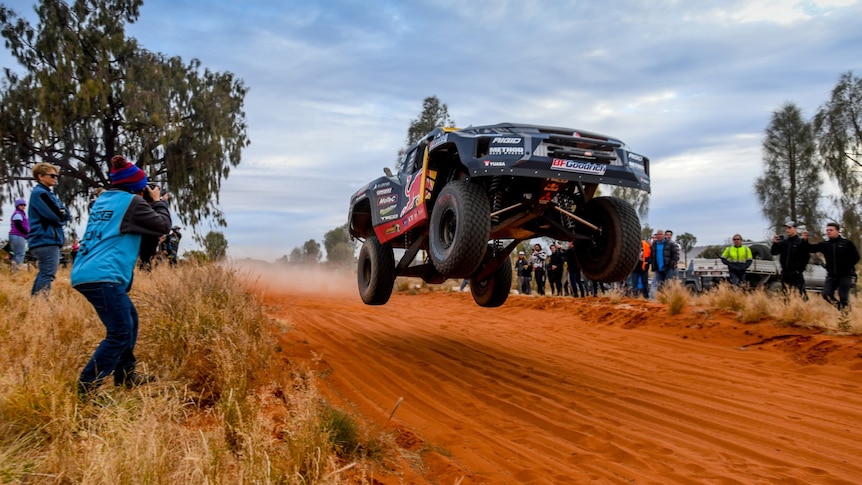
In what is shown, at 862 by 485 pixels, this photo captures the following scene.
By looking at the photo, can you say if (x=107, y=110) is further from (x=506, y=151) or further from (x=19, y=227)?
(x=506, y=151)

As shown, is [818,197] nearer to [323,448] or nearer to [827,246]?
[827,246]

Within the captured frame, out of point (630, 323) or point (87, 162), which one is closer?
point (630, 323)

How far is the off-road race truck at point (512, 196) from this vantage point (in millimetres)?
5668

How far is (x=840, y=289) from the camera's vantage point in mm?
9500

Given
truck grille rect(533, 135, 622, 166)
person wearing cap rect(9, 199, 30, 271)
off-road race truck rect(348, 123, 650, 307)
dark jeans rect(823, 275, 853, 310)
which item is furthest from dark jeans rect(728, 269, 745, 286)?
person wearing cap rect(9, 199, 30, 271)

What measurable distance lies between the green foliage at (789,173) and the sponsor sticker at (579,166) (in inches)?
1175

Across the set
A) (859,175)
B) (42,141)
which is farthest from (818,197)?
(42,141)

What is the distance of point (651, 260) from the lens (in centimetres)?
1430

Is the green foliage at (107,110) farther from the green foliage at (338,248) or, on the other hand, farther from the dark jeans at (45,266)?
the dark jeans at (45,266)

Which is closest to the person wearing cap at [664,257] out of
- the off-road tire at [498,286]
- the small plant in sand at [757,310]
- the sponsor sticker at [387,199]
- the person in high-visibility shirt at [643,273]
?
the person in high-visibility shirt at [643,273]

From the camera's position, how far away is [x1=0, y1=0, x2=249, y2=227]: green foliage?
20.3m

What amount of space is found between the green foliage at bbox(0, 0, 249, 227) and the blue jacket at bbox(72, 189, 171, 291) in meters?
19.0

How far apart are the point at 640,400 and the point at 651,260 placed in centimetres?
882

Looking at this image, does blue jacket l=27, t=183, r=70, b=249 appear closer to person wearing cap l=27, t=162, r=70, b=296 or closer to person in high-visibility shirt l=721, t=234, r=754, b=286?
person wearing cap l=27, t=162, r=70, b=296
